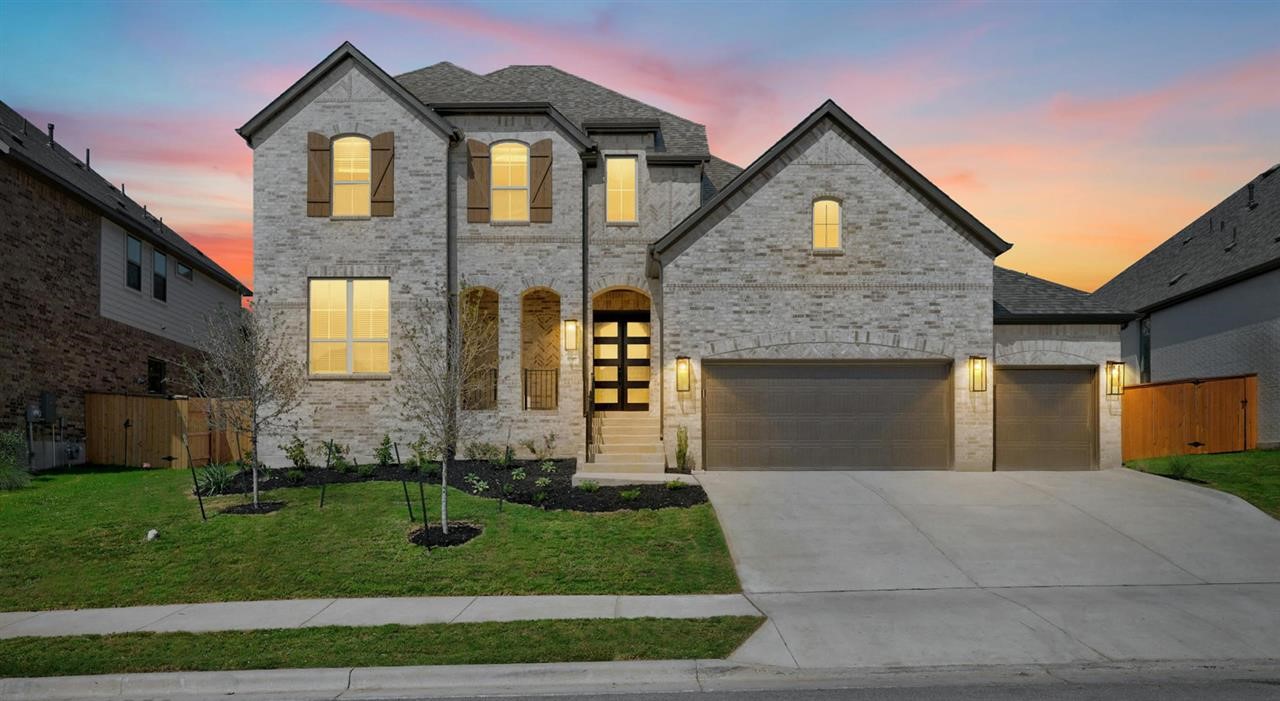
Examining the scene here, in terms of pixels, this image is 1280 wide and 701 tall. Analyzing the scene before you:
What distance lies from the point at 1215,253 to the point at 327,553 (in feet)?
86.3

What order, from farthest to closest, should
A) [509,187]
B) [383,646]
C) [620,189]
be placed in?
1. [620,189]
2. [509,187]
3. [383,646]

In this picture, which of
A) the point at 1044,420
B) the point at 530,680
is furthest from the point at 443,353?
the point at 1044,420

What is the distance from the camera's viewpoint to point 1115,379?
17.4 metres

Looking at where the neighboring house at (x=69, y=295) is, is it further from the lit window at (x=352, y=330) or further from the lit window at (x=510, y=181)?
the lit window at (x=510, y=181)

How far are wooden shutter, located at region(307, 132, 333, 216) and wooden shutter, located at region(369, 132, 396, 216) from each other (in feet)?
3.36

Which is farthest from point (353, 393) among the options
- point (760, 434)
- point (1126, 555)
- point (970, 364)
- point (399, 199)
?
point (1126, 555)

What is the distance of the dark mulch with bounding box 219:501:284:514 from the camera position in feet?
44.4

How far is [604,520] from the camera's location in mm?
12797

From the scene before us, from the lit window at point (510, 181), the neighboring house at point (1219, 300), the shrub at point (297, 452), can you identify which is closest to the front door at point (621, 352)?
the lit window at point (510, 181)

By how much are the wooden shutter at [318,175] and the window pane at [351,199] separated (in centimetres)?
16

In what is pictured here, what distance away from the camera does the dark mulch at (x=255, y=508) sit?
44.4ft

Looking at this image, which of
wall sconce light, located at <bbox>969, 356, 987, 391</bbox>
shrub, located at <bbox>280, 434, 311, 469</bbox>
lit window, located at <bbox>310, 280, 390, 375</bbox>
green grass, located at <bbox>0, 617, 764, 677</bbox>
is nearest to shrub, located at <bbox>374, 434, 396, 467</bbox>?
shrub, located at <bbox>280, 434, 311, 469</bbox>

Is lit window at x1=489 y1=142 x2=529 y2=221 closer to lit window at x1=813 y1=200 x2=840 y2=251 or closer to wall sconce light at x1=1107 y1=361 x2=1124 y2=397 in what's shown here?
lit window at x1=813 y1=200 x2=840 y2=251

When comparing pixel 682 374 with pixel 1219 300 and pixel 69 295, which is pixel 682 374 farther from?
pixel 1219 300
